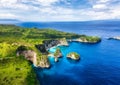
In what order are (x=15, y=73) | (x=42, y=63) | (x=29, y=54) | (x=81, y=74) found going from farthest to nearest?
1. (x=29, y=54)
2. (x=42, y=63)
3. (x=81, y=74)
4. (x=15, y=73)

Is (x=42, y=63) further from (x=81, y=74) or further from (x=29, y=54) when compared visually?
(x=81, y=74)

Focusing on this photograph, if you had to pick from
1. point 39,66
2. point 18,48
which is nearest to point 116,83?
point 39,66

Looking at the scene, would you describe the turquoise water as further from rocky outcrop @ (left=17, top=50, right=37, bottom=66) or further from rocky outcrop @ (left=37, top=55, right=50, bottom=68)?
rocky outcrop @ (left=17, top=50, right=37, bottom=66)

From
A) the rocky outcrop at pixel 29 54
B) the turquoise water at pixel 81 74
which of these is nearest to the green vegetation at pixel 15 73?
the turquoise water at pixel 81 74

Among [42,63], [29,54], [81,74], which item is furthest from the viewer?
[29,54]

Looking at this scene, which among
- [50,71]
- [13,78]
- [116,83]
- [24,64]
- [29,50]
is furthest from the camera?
[29,50]

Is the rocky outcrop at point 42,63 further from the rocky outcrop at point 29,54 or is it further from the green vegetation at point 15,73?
the green vegetation at point 15,73

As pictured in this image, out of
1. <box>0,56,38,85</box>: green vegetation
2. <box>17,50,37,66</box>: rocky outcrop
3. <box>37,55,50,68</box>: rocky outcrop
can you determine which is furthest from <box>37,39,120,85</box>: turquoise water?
<box>17,50,37,66</box>: rocky outcrop

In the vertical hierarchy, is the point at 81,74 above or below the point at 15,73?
below

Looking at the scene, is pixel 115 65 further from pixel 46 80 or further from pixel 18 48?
pixel 18 48

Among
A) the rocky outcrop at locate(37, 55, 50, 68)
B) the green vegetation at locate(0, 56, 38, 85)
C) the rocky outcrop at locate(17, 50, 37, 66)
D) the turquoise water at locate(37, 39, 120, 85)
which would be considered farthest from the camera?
the rocky outcrop at locate(17, 50, 37, 66)

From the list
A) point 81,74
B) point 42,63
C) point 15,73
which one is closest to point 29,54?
point 42,63
